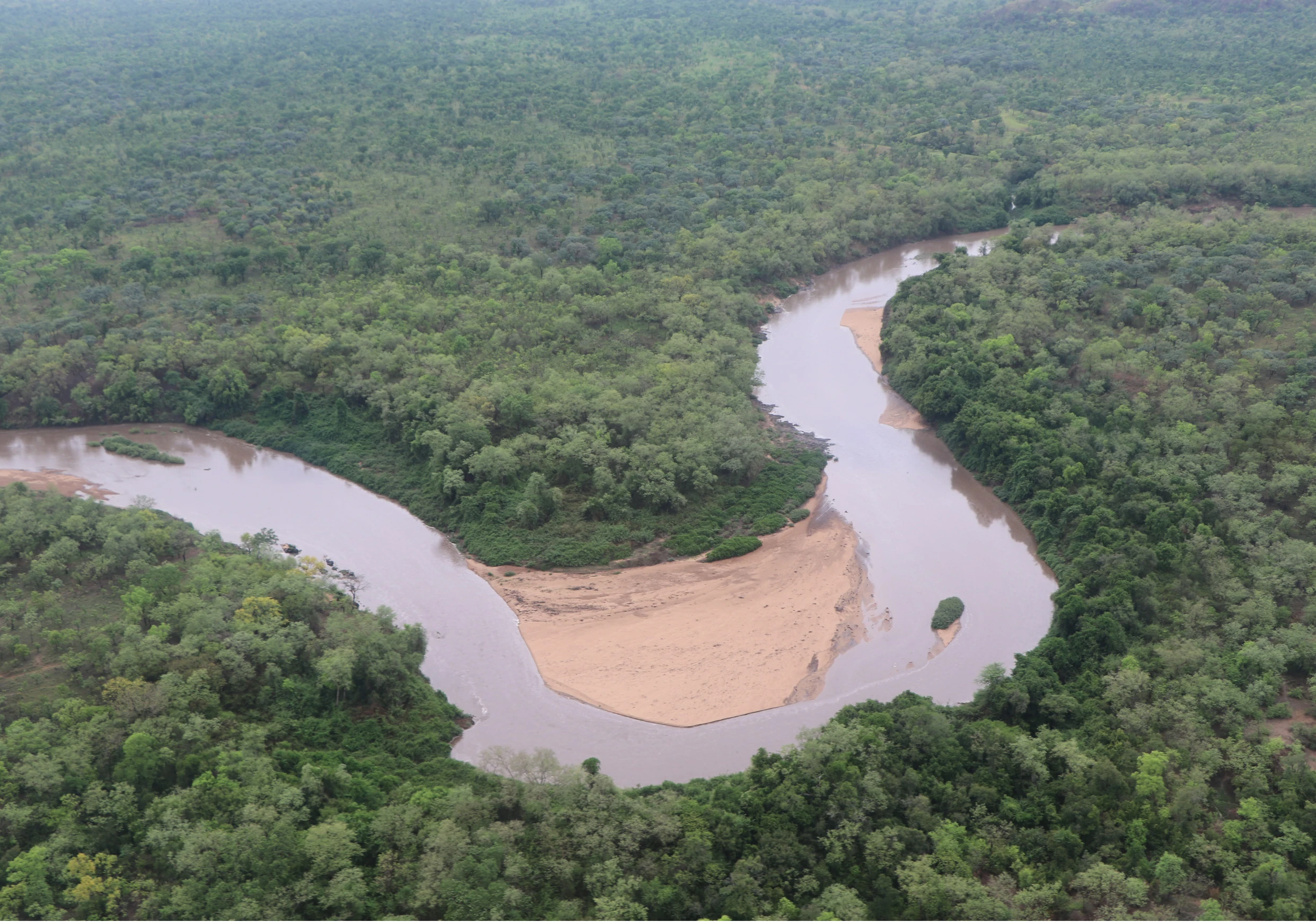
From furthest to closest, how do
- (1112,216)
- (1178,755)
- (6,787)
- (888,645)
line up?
(1112,216) → (888,645) → (1178,755) → (6,787)

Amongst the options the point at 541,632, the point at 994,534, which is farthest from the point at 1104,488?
the point at 541,632

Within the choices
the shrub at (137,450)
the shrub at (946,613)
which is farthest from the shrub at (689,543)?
the shrub at (137,450)

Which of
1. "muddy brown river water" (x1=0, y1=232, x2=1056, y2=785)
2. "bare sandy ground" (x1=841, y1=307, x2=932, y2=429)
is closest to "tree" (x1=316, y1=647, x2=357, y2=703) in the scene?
"muddy brown river water" (x1=0, y1=232, x2=1056, y2=785)

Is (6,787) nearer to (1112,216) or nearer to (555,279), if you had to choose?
(555,279)

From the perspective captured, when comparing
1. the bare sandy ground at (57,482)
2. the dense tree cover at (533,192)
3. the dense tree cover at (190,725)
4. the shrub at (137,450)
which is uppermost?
the dense tree cover at (533,192)

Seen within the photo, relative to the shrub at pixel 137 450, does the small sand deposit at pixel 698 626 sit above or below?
below

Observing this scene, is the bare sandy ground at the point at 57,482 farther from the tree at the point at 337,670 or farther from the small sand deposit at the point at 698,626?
the tree at the point at 337,670

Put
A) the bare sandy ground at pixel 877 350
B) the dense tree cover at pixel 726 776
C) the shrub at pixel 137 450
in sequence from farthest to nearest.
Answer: the bare sandy ground at pixel 877 350 < the shrub at pixel 137 450 < the dense tree cover at pixel 726 776
